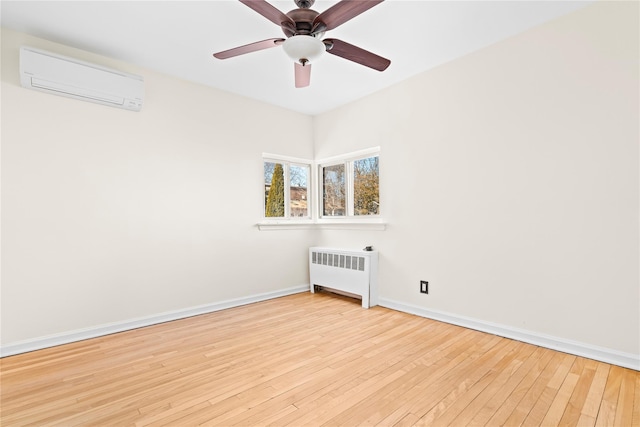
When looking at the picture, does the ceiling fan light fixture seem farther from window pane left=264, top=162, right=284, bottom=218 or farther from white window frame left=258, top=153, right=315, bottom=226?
window pane left=264, top=162, right=284, bottom=218

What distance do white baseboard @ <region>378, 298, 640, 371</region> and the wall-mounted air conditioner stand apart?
3.38 metres

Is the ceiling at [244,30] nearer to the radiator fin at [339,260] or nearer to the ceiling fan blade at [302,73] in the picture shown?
the ceiling fan blade at [302,73]

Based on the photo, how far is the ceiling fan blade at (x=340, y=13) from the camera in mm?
1600

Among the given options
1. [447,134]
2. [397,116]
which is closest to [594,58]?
[447,134]

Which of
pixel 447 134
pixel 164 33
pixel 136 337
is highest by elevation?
pixel 164 33

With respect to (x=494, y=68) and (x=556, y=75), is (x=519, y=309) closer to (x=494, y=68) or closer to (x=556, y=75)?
(x=556, y=75)

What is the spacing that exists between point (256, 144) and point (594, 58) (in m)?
3.19

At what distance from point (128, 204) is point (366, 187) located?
A: 8.48 ft

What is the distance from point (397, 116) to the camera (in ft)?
11.2

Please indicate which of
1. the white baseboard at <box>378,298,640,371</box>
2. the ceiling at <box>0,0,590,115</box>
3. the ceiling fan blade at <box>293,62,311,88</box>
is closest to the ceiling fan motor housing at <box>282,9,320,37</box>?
the ceiling fan blade at <box>293,62,311,88</box>

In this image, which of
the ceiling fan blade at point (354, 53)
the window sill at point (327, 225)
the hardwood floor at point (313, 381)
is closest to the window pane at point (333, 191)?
the window sill at point (327, 225)

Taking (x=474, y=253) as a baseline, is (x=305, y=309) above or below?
below

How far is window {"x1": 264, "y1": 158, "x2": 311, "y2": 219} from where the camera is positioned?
4078 mm

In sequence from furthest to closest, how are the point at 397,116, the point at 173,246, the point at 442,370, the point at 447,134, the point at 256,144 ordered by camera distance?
the point at 256,144, the point at 397,116, the point at 173,246, the point at 447,134, the point at 442,370
